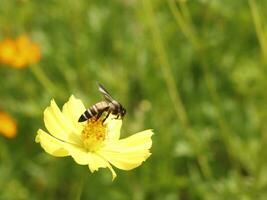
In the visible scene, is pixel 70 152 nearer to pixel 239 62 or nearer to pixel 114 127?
pixel 114 127

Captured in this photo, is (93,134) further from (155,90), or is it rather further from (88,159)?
(155,90)

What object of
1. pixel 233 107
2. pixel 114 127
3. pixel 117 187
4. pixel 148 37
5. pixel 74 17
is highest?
pixel 114 127

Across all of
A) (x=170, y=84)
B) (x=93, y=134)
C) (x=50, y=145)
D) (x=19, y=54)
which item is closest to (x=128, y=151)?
(x=93, y=134)

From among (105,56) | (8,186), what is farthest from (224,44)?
(8,186)

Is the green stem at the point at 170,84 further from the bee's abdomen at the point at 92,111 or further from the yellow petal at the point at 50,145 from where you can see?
the yellow petal at the point at 50,145

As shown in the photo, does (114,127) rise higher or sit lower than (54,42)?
higher

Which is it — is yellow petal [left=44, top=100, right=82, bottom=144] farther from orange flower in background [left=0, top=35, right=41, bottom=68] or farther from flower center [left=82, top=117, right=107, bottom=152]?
orange flower in background [left=0, top=35, right=41, bottom=68]

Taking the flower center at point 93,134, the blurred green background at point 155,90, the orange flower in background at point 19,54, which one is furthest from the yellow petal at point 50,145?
the orange flower in background at point 19,54
